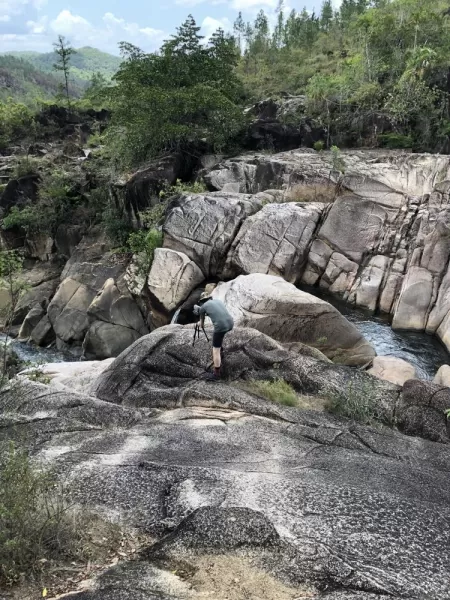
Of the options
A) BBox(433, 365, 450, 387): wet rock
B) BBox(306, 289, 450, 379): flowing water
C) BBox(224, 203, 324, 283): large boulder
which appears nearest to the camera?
BBox(433, 365, 450, 387): wet rock

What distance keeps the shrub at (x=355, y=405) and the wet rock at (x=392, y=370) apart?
3.66m

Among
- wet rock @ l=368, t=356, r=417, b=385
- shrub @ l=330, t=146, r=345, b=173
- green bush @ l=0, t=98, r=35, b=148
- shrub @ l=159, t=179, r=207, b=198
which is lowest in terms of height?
wet rock @ l=368, t=356, r=417, b=385

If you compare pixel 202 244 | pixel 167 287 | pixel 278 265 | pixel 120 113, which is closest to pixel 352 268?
pixel 278 265

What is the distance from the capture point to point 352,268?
66.9ft

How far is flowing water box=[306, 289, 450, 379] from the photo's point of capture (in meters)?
16.2

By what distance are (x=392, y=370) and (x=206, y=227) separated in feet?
34.8

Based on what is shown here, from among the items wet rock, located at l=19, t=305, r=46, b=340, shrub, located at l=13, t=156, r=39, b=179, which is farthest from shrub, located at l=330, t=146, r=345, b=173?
shrub, located at l=13, t=156, r=39, b=179

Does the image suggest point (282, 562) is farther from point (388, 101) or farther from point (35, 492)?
point (388, 101)

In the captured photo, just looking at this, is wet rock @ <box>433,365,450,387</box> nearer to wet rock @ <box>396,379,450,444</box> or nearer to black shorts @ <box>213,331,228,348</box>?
wet rock @ <box>396,379,450,444</box>

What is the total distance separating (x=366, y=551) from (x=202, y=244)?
1646cm

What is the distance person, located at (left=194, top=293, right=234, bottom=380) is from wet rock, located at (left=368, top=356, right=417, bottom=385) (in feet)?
15.8

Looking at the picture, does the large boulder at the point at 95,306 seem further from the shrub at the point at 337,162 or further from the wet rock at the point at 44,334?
the shrub at the point at 337,162

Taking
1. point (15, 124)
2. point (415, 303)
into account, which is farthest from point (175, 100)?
point (15, 124)

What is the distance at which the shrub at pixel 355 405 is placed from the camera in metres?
9.27
